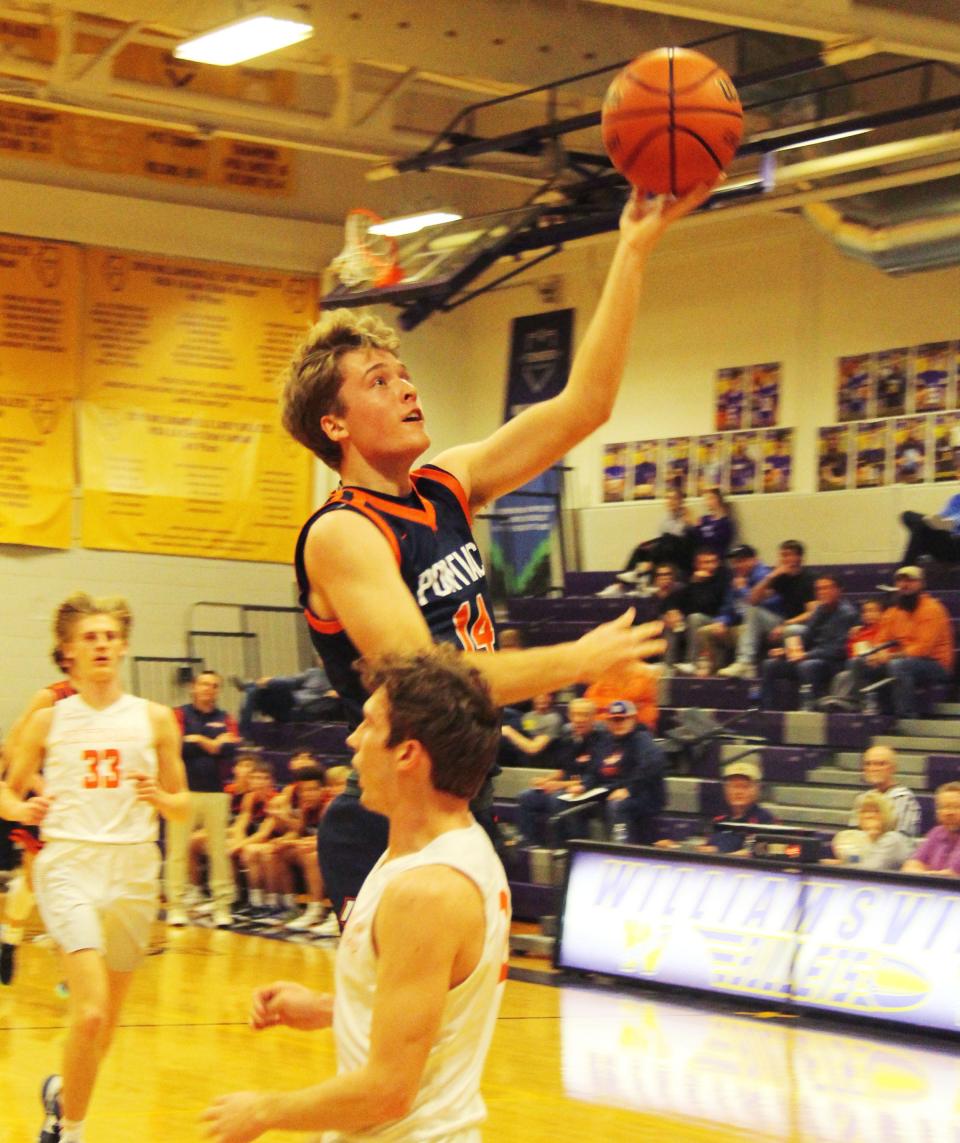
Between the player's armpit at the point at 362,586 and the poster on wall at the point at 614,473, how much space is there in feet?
46.2

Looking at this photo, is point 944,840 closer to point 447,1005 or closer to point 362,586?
point 362,586

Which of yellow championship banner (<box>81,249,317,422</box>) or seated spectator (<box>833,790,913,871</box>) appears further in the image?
yellow championship banner (<box>81,249,317,422</box>)

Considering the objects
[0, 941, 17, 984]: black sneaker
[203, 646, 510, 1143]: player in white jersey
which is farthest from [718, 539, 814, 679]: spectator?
[203, 646, 510, 1143]: player in white jersey

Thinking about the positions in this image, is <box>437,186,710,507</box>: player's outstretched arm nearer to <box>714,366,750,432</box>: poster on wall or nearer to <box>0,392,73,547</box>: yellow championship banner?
<box>714,366,750,432</box>: poster on wall

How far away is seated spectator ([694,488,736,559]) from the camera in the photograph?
49.3ft

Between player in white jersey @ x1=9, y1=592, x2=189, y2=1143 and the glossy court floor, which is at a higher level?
player in white jersey @ x1=9, y1=592, x2=189, y2=1143

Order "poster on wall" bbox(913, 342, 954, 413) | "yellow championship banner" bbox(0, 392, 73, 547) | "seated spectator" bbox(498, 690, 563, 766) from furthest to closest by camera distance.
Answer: "yellow championship banner" bbox(0, 392, 73, 547)
"poster on wall" bbox(913, 342, 954, 413)
"seated spectator" bbox(498, 690, 563, 766)

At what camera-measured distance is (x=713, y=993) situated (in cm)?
870

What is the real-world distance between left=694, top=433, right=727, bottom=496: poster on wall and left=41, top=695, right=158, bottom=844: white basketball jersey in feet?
35.5

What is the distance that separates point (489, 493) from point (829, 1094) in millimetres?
3980

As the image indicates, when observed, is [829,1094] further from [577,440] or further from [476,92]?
[476,92]

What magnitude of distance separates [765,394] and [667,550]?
2034 mm

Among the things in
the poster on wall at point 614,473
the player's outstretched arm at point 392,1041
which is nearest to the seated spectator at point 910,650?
the poster on wall at point 614,473

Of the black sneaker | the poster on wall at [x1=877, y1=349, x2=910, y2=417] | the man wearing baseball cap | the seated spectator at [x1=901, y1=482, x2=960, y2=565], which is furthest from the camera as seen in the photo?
the poster on wall at [x1=877, y1=349, x2=910, y2=417]
